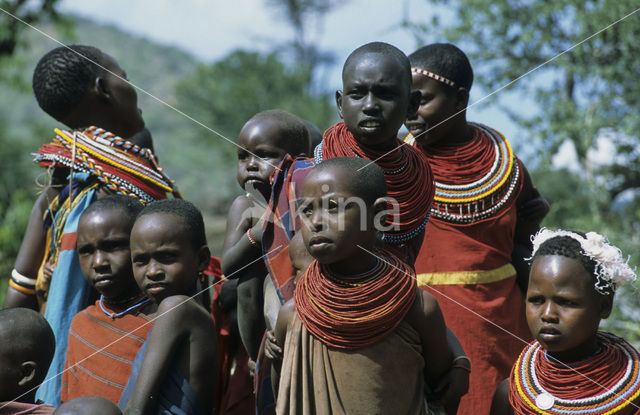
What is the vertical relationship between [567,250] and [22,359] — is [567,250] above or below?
above

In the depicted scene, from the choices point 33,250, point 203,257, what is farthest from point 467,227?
point 33,250

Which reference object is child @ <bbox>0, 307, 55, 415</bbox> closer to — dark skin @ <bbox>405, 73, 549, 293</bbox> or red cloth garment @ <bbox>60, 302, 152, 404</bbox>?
red cloth garment @ <bbox>60, 302, 152, 404</bbox>

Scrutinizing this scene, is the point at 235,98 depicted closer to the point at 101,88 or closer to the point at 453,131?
the point at 101,88

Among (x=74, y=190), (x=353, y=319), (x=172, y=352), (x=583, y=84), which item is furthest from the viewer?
(x=583, y=84)

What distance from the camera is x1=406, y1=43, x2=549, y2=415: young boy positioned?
3.61 metres

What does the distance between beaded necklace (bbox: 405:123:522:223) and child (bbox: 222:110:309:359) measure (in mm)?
670

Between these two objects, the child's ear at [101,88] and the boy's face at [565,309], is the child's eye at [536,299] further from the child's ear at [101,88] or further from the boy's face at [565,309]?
the child's ear at [101,88]

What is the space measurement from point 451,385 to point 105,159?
207cm

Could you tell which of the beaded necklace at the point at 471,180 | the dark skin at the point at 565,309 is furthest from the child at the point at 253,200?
the dark skin at the point at 565,309

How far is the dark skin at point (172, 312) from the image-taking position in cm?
293

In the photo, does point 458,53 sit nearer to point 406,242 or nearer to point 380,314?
point 406,242

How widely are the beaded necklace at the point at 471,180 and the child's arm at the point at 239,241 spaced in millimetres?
877

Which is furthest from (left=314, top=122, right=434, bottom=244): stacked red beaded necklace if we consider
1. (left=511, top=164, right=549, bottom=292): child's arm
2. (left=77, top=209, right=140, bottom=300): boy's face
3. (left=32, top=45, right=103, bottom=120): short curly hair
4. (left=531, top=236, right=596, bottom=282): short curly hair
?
(left=32, top=45, right=103, bottom=120): short curly hair

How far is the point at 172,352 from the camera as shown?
297cm
